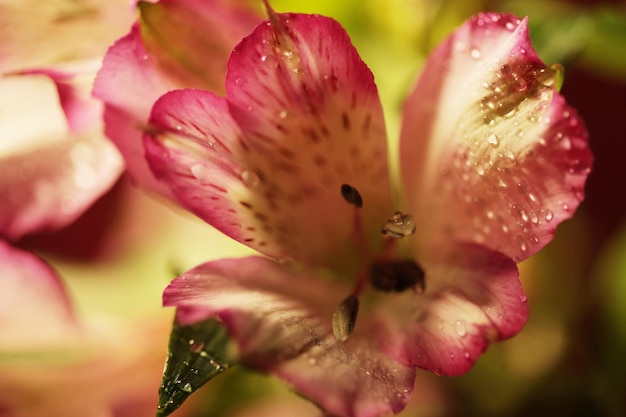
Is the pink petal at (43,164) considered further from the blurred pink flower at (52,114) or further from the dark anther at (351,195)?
the dark anther at (351,195)

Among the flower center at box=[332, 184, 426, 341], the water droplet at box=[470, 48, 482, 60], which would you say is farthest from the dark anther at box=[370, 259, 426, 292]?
the water droplet at box=[470, 48, 482, 60]

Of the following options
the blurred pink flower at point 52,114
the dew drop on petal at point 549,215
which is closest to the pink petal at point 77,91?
the blurred pink flower at point 52,114

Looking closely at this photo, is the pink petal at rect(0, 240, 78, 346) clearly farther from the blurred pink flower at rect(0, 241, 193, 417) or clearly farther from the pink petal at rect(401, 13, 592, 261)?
the pink petal at rect(401, 13, 592, 261)

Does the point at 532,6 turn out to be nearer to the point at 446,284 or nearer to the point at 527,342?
the point at 527,342

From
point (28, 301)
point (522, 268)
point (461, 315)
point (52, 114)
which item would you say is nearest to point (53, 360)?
point (28, 301)

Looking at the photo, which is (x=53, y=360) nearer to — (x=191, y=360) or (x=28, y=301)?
(x=28, y=301)

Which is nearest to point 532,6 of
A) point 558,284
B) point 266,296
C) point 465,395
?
point 558,284

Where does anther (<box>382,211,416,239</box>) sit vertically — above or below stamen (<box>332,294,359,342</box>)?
A: above
